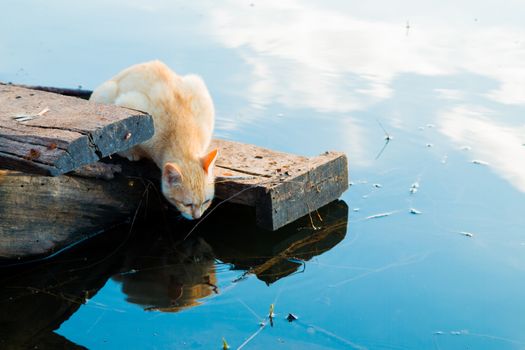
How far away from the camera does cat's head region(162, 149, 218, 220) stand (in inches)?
198

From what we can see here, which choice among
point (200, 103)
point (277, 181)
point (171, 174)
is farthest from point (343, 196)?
point (171, 174)

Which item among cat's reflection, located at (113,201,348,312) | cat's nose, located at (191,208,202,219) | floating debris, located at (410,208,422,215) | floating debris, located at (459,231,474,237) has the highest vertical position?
cat's nose, located at (191,208,202,219)

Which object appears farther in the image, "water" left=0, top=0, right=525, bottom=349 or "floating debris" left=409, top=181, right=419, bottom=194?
"floating debris" left=409, top=181, right=419, bottom=194

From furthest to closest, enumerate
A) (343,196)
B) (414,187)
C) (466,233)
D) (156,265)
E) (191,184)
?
(414,187)
(343,196)
(466,233)
(191,184)
(156,265)

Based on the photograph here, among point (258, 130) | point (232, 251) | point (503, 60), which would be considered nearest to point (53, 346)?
point (232, 251)

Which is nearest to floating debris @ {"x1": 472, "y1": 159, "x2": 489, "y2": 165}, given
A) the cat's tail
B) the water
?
the water

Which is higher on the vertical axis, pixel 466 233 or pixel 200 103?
pixel 200 103

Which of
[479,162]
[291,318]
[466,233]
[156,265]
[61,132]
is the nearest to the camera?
[61,132]

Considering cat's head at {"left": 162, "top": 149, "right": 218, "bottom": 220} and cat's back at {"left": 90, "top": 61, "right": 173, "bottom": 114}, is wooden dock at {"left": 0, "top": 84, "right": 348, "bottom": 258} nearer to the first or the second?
cat's head at {"left": 162, "top": 149, "right": 218, "bottom": 220}

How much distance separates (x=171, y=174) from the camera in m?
4.98

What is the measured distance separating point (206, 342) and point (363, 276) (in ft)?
4.04

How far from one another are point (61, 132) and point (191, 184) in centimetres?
121

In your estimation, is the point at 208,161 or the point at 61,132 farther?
the point at 208,161

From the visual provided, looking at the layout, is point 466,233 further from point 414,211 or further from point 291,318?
point 291,318
